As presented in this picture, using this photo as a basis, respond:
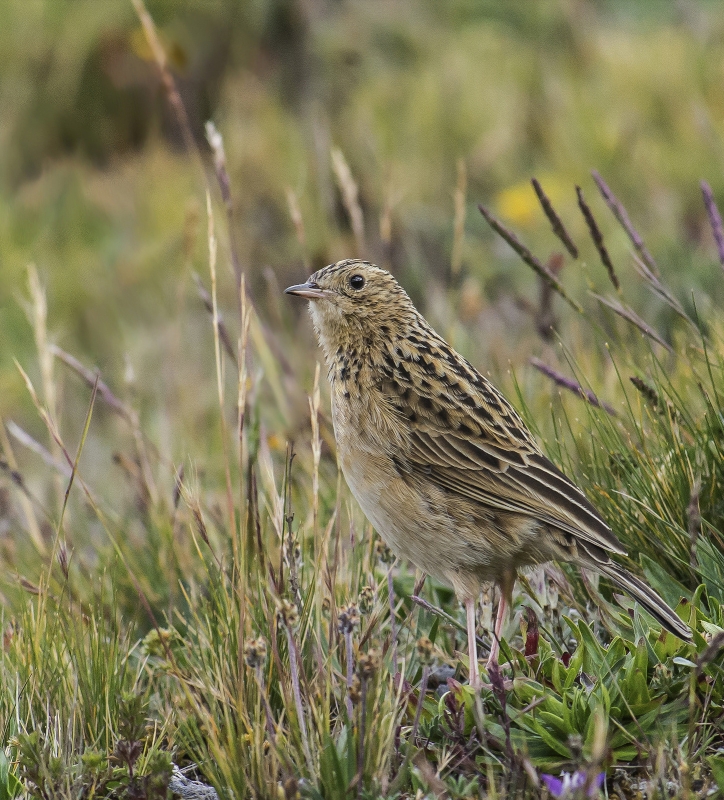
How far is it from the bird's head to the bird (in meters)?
0.11

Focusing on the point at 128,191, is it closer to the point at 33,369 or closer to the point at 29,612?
the point at 33,369

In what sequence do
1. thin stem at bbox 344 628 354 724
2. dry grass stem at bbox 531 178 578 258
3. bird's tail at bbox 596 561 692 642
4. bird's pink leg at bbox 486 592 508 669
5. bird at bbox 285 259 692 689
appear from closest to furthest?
1. thin stem at bbox 344 628 354 724
2. bird's tail at bbox 596 561 692 642
3. bird's pink leg at bbox 486 592 508 669
4. bird at bbox 285 259 692 689
5. dry grass stem at bbox 531 178 578 258

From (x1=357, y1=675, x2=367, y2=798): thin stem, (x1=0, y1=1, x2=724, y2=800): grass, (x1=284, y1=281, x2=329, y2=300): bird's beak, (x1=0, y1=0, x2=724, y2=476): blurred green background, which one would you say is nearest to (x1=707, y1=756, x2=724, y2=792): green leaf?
(x1=0, y1=1, x2=724, y2=800): grass

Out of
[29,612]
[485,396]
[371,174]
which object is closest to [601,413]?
[485,396]

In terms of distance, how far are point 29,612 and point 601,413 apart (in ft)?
6.89

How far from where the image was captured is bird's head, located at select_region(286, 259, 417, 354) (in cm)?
438

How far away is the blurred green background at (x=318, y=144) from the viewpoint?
8.50m

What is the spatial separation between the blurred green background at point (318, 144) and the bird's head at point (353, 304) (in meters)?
2.80

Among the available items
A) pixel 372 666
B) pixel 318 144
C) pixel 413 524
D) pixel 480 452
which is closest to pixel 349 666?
pixel 372 666

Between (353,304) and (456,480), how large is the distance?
3.20 ft

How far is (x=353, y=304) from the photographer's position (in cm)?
443

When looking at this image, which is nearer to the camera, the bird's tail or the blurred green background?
the bird's tail

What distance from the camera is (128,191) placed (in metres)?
10.0

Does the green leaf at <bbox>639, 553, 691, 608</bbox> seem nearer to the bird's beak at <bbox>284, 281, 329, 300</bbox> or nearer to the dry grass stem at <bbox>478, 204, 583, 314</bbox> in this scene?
the dry grass stem at <bbox>478, 204, 583, 314</bbox>
